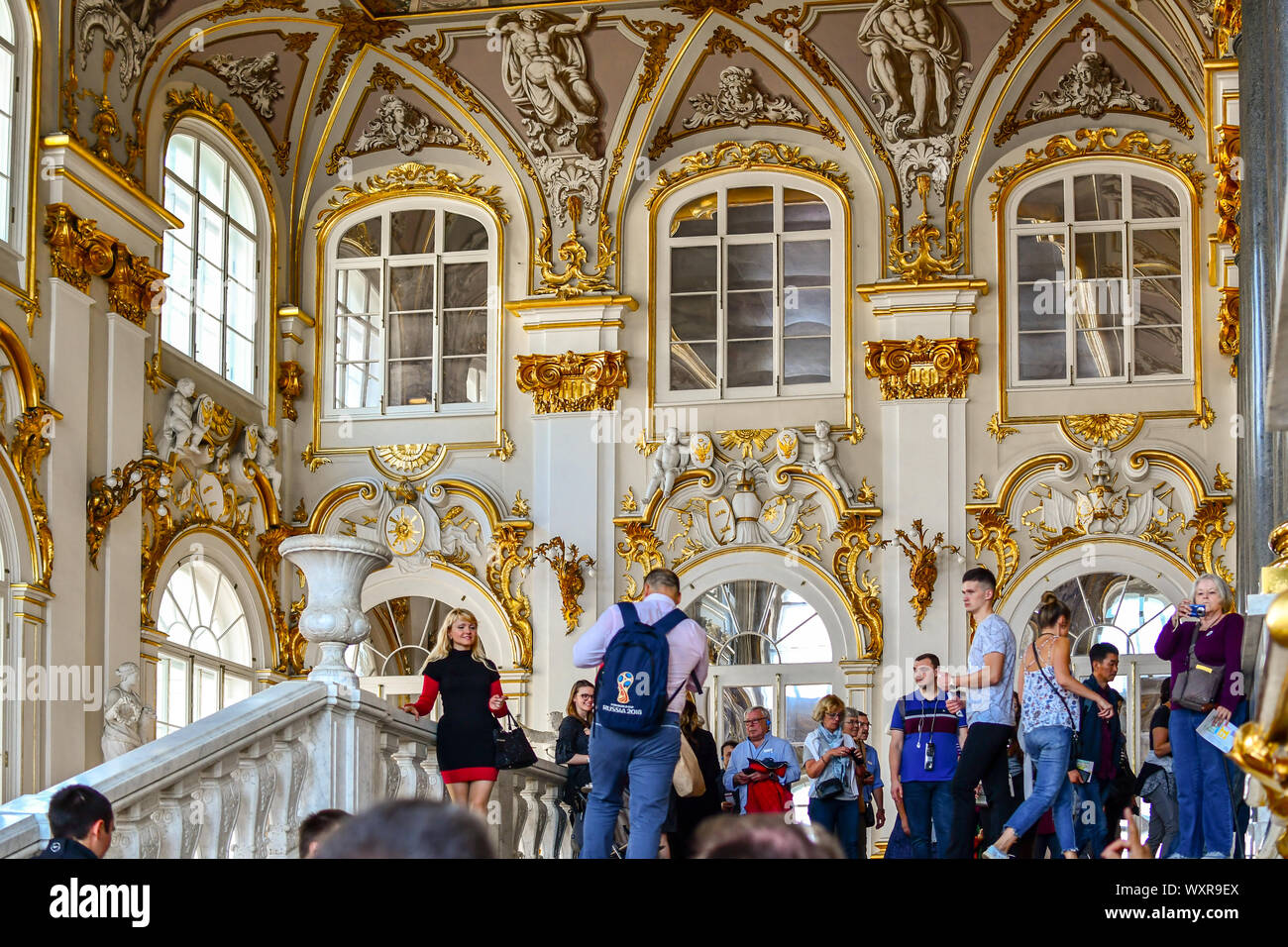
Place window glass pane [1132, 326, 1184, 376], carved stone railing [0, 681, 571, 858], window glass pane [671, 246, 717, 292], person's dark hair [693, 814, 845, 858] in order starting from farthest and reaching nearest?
1. window glass pane [671, 246, 717, 292]
2. window glass pane [1132, 326, 1184, 376]
3. carved stone railing [0, 681, 571, 858]
4. person's dark hair [693, 814, 845, 858]

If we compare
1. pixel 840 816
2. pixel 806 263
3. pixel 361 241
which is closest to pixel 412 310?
pixel 361 241

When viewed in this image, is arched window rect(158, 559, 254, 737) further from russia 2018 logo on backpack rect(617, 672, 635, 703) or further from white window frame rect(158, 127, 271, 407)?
russia 2018 logo on backpack rect(617, 672, 635, 703)

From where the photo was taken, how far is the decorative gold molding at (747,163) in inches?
662

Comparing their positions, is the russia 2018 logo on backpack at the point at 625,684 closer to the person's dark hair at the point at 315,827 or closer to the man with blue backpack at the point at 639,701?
the man with blue backpack at the point at 639,701

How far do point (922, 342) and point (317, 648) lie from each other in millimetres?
5779

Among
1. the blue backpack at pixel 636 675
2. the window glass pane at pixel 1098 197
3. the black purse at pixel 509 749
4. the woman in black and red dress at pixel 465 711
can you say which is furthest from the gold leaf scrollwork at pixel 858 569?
the blue backpack at pixel 636 675

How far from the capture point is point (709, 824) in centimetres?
248

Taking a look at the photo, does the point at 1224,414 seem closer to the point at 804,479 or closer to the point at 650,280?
the point at 804,479

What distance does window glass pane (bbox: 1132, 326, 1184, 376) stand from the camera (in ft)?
52.6

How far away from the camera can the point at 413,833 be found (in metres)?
2.23

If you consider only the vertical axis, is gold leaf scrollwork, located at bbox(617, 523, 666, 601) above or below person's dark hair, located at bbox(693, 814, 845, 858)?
above

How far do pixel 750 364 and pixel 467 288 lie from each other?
2.68 metres

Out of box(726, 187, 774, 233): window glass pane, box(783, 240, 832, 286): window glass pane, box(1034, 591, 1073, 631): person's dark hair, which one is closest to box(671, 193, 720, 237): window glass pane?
box(726, 187, 774, 233): window glass pane
